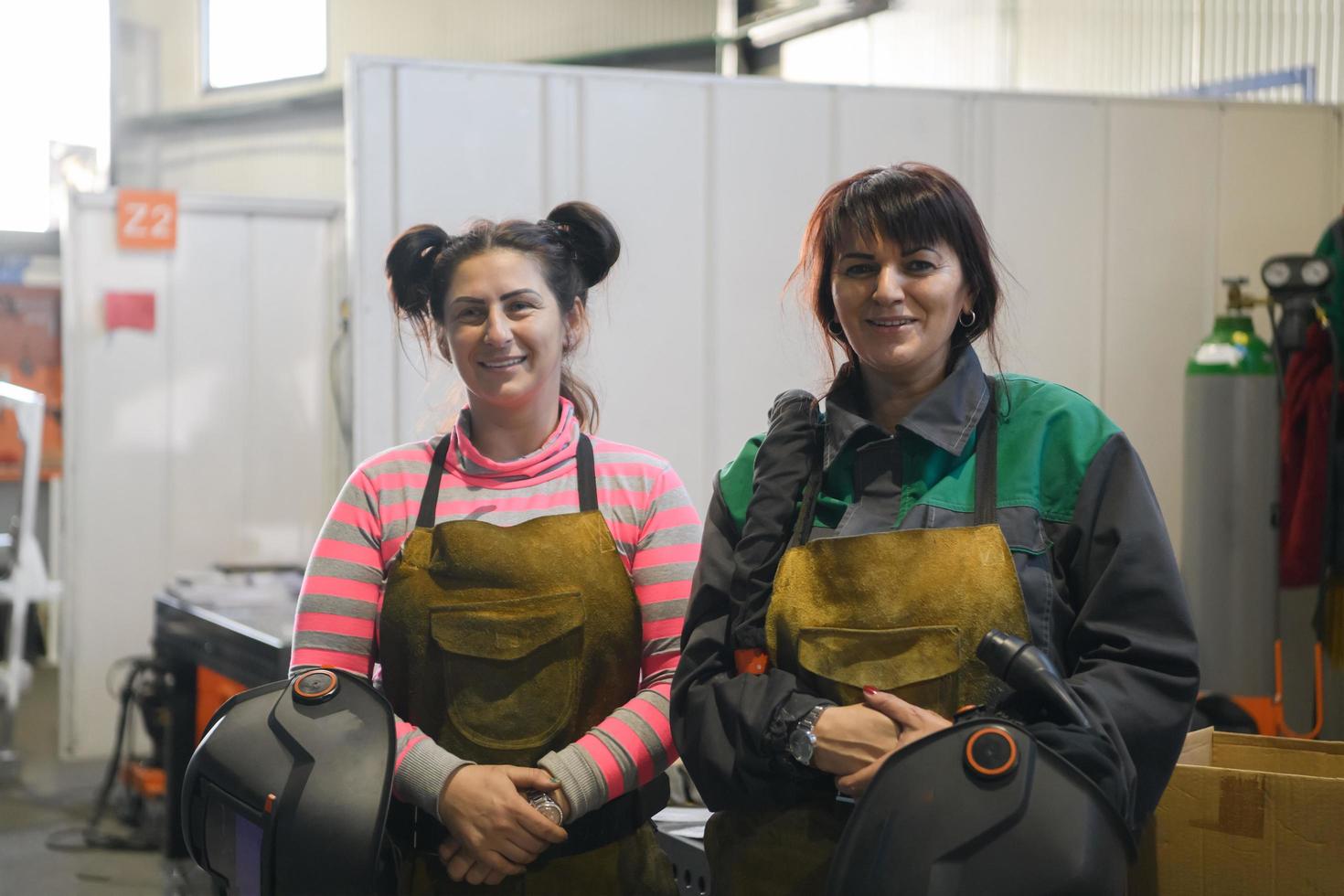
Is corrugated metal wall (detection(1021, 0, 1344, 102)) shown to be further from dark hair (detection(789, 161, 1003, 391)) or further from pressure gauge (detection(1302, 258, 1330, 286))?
dark hair (detection(789, 161, 1003, 391))

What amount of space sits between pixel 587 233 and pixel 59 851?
2997 millimetres

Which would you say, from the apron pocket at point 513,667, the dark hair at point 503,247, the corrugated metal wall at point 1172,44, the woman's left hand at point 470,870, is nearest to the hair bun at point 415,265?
the dark hair at point 503,247

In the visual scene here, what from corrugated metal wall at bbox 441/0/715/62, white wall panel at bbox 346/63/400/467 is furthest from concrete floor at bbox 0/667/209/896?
corrugated metal wall at bbox 441/0/715/62

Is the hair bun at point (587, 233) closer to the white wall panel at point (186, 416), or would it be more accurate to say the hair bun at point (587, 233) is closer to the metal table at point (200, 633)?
the metal table at point (200, 633)

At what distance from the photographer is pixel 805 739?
1308 millimetres

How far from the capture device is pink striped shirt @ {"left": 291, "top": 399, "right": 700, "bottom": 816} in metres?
1.53

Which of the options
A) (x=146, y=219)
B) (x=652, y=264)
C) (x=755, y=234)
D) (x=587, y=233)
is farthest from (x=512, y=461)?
(x=146, y=219)

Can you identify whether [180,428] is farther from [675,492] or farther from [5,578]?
[675,492]

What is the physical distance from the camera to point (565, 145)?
2.92 m

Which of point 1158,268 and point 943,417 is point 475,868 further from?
point 1158,268

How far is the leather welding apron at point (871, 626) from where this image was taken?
1.30 metres

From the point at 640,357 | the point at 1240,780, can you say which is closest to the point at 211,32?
the point at 640,357

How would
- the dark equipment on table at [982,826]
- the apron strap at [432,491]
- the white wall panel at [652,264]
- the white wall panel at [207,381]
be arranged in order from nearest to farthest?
the dark equipment on table at [982,826] < the apron strap at [432,491] < the white wall panel at [652,264] < the white wall panel at [207,381]

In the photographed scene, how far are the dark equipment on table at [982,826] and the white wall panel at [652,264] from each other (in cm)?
185
